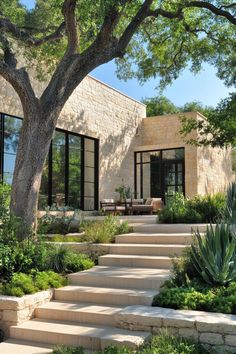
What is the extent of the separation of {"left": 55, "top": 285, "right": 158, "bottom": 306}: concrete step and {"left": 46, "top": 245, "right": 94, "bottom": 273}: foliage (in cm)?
72

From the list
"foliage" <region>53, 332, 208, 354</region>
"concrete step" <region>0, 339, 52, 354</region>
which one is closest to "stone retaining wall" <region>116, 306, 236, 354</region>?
"foliage" <region>53, 332, 208, 354</region>

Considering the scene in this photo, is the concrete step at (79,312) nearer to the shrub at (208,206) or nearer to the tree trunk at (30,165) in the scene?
the tree trunk at (30,165)

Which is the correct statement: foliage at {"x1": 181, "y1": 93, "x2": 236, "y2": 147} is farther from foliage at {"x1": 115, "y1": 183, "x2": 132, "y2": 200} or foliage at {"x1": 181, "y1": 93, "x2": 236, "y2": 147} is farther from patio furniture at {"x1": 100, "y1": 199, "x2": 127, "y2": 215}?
foliage at {"x1": 115, "y1": 183, "x2": 132, "y2": 200}

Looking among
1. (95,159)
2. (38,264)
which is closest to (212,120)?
(95,159)

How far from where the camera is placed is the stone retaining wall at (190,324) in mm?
4586

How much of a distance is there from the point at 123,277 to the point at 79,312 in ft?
3.47

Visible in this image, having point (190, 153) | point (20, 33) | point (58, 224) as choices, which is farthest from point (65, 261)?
point (190, 153)

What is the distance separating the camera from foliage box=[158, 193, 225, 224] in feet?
32.3

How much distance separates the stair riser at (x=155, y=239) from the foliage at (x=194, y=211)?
1713mm

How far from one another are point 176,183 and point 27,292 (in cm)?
1200

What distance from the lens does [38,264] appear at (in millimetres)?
7090

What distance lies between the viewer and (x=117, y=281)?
21.8ft

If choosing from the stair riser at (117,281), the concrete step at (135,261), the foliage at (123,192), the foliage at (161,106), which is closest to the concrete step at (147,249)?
the concrete step at (135,261)

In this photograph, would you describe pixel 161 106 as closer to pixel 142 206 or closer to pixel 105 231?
pixel 142 206
